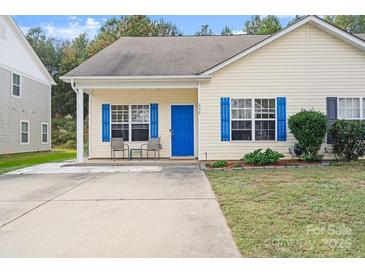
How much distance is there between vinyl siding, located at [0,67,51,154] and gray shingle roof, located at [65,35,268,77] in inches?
294

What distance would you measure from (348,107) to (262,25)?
22550 millimetres

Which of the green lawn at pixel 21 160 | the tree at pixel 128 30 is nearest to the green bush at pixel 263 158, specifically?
the green lawn at pixel 21 160

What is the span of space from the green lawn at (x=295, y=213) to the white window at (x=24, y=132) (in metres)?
15.5

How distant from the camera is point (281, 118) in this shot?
10.8 meters

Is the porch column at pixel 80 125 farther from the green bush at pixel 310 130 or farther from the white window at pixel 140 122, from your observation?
the green bush at pixel 310 130

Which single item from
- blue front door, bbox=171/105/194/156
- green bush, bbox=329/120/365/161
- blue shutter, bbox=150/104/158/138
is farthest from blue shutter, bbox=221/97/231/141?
green bush, bbox=329/120/365/161

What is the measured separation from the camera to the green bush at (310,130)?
9648 mm

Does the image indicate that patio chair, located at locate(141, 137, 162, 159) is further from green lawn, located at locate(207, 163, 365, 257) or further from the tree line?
the tree line

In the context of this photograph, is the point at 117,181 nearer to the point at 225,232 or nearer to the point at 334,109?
the point at 225,232

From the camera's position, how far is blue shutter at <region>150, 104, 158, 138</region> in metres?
12.3
